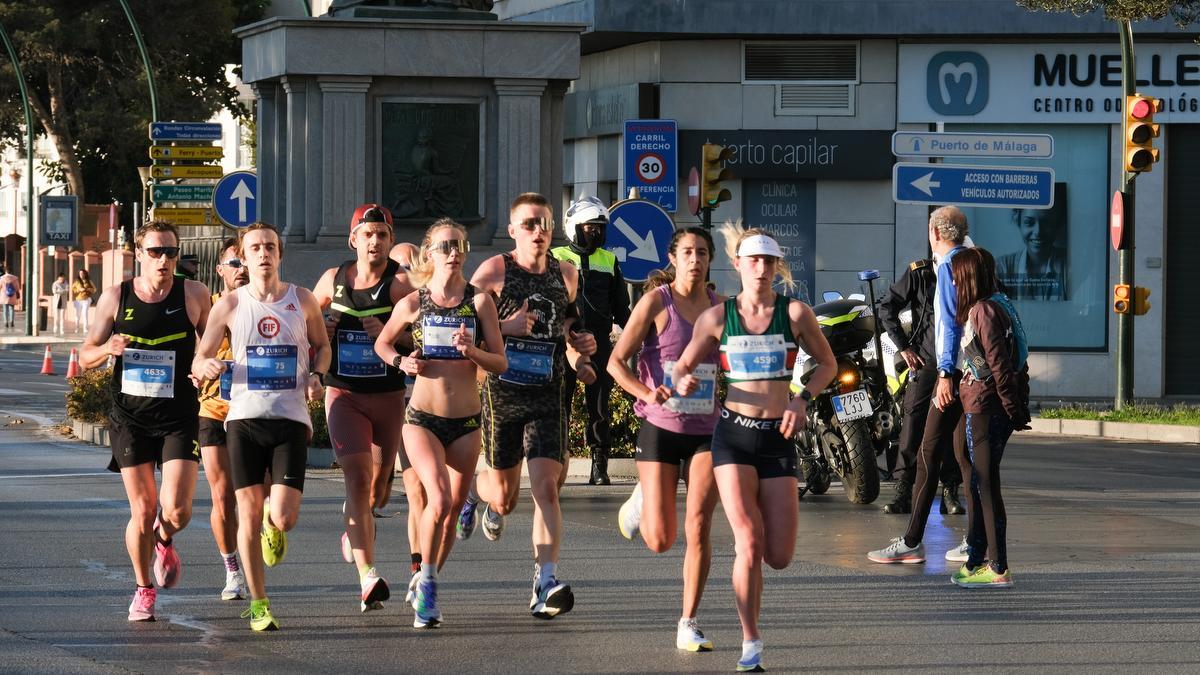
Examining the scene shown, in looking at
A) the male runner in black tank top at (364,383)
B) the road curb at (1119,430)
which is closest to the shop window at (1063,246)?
the road curb at (1119,430)

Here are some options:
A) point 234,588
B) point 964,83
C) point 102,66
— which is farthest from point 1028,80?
point 102,66

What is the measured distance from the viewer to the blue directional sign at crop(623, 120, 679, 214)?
842 inches

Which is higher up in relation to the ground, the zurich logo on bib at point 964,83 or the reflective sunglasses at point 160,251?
the zurich logo on bib at point 964,83

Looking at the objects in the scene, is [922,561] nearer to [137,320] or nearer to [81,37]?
[137,320]

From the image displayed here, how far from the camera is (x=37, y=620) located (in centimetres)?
866

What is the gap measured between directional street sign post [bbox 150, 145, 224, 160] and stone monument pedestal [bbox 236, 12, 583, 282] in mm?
10904

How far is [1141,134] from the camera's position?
834 inches

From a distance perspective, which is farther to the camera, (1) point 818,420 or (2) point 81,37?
(2) point 81,37

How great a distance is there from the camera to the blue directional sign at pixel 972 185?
20.2 m

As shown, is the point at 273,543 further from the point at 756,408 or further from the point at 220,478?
the point at 756,408

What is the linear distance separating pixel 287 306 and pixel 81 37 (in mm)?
44246

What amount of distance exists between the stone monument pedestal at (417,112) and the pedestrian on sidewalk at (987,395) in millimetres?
8149

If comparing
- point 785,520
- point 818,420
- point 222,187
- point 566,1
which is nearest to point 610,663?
point 785,520

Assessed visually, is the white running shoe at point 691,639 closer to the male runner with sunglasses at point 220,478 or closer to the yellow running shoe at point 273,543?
the yellow running shoe at point 273,543
